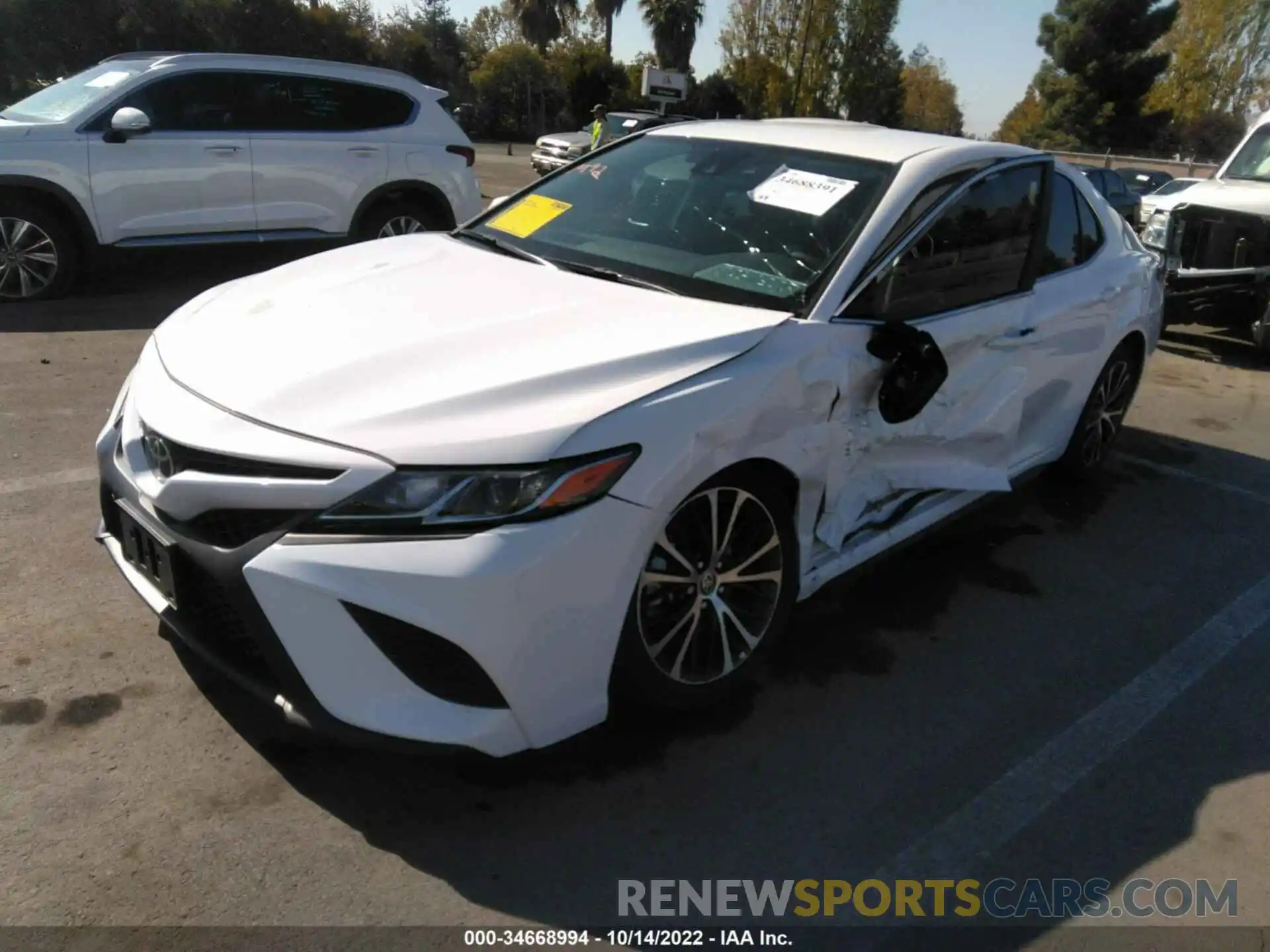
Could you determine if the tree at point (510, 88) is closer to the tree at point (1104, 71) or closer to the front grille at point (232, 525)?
the tree at point (1104, 71)

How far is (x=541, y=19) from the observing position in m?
61.5

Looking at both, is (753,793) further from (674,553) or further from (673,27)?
(673,27)

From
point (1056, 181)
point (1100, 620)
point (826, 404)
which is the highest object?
point (1056, 181)

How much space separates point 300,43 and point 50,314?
3517 cm

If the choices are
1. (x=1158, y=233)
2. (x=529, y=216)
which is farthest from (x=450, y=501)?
(x=1158, y=233)

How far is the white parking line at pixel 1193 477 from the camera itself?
559 cm

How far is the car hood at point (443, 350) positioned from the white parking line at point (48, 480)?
1446 millimetres

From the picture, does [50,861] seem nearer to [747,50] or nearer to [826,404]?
[826,404]

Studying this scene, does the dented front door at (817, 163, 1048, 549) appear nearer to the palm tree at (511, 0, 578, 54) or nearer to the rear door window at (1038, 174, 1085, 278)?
the rear door window at (1038, 174, 1085, 278)

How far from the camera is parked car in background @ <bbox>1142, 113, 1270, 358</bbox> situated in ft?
28.6

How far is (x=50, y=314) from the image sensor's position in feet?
23.8

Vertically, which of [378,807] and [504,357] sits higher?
[504,357]

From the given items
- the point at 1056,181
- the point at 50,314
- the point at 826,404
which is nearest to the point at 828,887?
the point at 826,404

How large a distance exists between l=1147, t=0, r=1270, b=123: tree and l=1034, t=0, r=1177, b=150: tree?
18.7 ft
